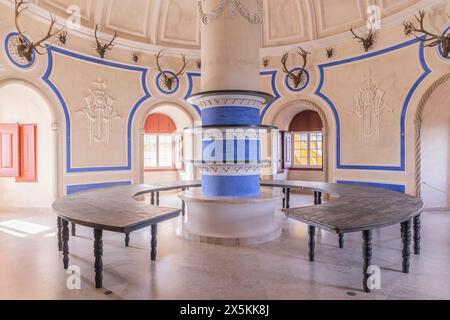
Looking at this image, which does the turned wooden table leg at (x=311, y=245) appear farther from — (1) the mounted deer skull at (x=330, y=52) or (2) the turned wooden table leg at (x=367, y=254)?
(1) the mounted deer skull at (x=330, y=52)

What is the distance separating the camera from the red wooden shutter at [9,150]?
7648 millimetres

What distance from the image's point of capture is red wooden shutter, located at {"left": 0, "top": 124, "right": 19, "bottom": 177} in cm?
765

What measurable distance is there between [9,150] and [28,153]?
49 cm

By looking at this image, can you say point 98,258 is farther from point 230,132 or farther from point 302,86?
point 302,86

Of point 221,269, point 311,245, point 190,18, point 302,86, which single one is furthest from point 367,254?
point 190,18

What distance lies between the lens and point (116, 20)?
873 cm

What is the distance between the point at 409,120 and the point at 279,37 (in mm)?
4536

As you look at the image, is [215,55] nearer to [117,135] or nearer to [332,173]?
[117,135]

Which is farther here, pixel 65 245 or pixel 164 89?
pixel 164 89

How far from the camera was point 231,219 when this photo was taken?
15.8 feet

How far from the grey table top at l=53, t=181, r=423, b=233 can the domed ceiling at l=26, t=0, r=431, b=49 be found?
5.32m
